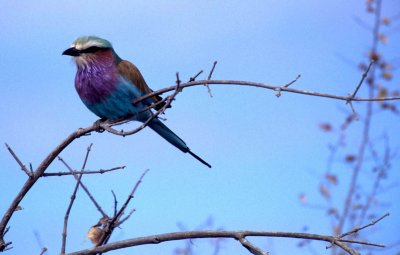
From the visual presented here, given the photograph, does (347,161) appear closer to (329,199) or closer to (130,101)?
(329,199)

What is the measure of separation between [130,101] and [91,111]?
0.34 meters

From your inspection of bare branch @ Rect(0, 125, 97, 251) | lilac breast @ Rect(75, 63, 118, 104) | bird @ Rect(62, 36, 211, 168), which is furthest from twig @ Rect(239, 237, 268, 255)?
lilac breast @ Rect(75, 63, 118, 104)

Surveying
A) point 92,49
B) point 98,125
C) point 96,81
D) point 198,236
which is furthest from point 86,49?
point 198,236

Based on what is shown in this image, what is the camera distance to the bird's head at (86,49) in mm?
4605

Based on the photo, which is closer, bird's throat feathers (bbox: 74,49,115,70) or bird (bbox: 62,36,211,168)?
bird (bbox: 62,36,211,168)

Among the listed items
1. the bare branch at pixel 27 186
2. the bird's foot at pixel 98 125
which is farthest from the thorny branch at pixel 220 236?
the bird's foot at pixel 98 125

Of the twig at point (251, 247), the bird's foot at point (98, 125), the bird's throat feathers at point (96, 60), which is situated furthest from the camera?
the bird's throat feathers at point (96, 60)

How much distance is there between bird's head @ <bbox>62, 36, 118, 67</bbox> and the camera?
4605mm

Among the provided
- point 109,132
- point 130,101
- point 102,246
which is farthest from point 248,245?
point 130,101

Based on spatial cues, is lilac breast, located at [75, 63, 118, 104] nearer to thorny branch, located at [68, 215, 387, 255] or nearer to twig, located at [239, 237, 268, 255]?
thorny branch, located at [68, 215, 387, 255]

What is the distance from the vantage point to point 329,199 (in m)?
6.26

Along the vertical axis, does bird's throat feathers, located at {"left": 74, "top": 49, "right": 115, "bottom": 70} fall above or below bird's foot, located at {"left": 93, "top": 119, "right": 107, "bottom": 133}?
above

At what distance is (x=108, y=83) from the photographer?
454 centimetres

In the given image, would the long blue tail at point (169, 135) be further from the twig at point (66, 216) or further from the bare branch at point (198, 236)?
the bare branch at point (198, 236)
